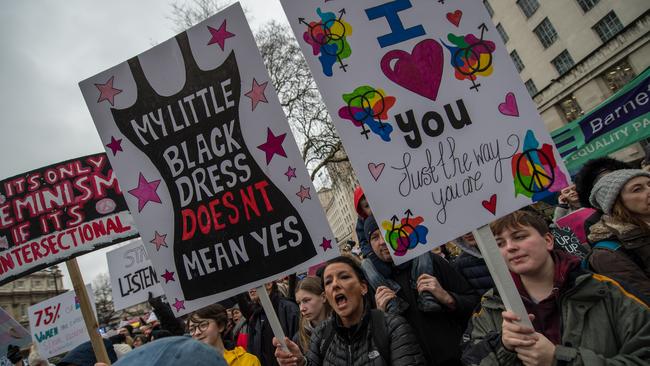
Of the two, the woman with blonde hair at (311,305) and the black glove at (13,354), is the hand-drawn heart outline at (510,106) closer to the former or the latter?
the woman with blonde hair at (311,305)

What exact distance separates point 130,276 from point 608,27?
2304 cm

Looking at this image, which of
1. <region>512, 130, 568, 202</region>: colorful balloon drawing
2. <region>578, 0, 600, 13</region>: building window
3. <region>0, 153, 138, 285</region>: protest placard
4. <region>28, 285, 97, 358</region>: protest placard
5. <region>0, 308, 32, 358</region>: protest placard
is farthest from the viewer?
<region>578, 0, 600, 13</region>: building window

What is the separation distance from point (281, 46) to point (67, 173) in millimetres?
10456

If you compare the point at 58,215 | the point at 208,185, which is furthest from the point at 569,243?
the point at 58,215

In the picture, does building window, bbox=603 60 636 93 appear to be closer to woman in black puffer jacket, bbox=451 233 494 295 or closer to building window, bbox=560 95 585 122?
building window, bbox=560 95 585 122

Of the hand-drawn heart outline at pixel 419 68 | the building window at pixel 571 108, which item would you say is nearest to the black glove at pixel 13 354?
the hand-drawn heart outline at pixel 419 68

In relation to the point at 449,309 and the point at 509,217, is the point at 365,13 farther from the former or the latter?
the point at 449,309

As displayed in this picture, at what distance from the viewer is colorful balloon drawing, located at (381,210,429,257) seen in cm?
175

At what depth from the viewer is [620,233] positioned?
2.18 meters

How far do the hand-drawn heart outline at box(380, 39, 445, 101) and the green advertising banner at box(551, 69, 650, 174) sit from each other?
4.41 metres

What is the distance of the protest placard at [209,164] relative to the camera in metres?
2.21

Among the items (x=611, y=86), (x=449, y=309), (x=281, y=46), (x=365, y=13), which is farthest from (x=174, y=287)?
(x=611, y=86)

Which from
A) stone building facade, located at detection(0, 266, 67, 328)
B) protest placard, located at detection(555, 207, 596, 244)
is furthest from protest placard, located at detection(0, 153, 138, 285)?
stone building facade, located at detection(0, 266, 67, 328)

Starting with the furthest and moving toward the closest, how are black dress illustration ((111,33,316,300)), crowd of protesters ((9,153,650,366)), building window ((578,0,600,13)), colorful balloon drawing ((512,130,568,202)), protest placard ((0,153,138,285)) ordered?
building window ((578,0,600,13))
protest placard ((0,153,138,285))
black dress illustration ((111,33,316,300))
colorful balloon drawing ((512,130,568,202))
crowd of protesters ((9,153,650,366))
